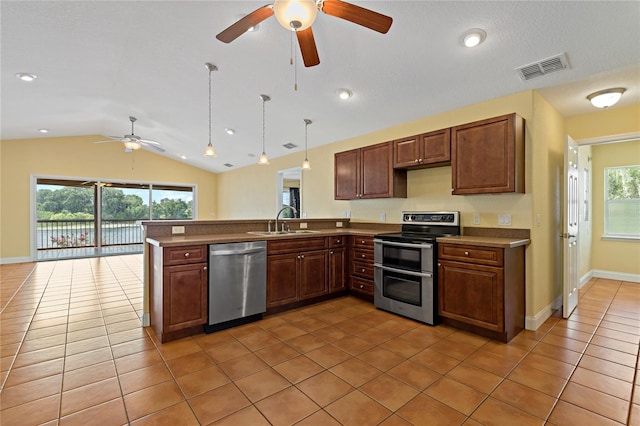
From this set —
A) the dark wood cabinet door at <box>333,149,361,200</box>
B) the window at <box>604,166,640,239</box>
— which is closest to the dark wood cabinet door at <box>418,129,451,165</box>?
the dark wood cabinet door at <box>333,149,361,200</box>

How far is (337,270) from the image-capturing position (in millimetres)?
4023

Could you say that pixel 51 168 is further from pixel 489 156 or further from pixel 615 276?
pixel 615 276

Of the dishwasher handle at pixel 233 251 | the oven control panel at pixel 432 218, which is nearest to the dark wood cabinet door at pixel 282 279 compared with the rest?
the dishwasher handle at pixel 233 251

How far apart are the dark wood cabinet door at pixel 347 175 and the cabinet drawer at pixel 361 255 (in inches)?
34.6

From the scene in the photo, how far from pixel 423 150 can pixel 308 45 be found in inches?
85.1

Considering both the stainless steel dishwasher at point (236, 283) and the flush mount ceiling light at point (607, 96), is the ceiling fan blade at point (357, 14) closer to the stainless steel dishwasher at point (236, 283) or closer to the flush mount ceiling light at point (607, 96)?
the stainless steel dishwasher at point (236, 283)

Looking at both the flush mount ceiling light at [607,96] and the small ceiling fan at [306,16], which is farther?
the flush mount ceiling light at [607,96]

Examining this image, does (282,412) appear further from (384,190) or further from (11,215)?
(11,215)

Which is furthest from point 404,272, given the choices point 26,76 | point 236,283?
point 26,76

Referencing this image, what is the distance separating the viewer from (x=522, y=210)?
3078 mm

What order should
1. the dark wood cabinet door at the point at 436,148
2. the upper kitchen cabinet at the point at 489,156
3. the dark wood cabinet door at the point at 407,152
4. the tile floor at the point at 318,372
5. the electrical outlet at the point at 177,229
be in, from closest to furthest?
the tile floor at the point at 318,372 → the upper kitchen cabinet at the point at 489,156 → the electrical outlet at the point at 177,229 → the dark wood cabinet door at the point at 436,148 → the dark wood cabinet door at the point at 407,152

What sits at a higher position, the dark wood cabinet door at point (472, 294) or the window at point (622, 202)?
the window at point (622, 202)

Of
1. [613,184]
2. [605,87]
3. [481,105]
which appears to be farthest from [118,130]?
[613,184]

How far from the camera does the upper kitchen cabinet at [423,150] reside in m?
3.39
